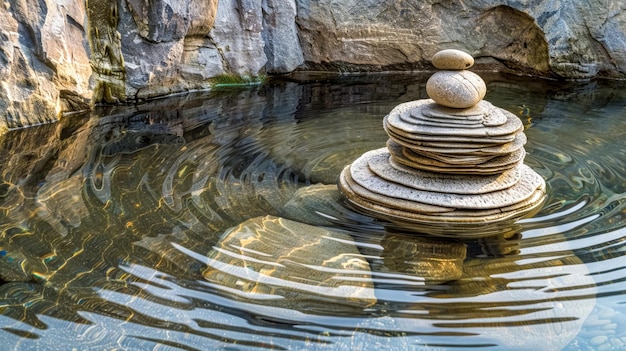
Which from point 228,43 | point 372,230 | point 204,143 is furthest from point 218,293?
point 228,43

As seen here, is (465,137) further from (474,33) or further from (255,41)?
(474,33)

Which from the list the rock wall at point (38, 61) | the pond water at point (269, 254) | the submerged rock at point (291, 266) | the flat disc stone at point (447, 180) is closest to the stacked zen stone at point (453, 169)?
the flat disc stone at point (447, 180)

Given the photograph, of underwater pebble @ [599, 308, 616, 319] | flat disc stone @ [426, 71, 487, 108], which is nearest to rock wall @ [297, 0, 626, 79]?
flat disc stone @ [426, 71, 487, 108]

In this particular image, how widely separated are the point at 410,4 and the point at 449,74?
471 cm

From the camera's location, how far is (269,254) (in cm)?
370

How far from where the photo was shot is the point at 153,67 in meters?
7.49

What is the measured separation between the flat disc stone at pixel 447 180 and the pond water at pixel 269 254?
1.14 ft

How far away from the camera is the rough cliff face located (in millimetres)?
6312

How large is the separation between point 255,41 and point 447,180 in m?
4.72

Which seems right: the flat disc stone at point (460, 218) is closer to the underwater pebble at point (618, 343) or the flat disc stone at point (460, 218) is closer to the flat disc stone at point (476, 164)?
the flat disc stone at point (476, 164)

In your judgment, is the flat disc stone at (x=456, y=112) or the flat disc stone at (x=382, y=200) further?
the flat disc stone at (x=456, y=112)

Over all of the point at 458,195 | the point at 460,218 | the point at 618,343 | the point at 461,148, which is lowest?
the point at 618,343

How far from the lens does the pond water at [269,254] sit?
301 centimetres

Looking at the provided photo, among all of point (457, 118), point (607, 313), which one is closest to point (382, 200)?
point (457, 118)
